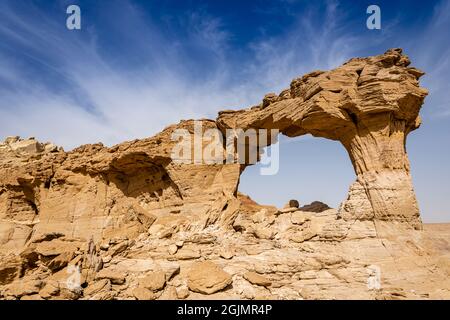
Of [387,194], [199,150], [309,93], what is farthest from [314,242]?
[199,150]

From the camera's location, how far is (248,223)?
1338 centimetres

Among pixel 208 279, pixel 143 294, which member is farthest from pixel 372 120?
pixel 143 294

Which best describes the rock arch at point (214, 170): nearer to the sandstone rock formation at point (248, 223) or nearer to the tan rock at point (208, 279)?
the sandstone rock formation at point (248, 223)

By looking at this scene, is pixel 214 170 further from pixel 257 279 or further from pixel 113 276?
pixel 113 276

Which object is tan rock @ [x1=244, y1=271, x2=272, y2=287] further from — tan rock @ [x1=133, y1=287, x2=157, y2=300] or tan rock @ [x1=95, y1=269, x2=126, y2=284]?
tan rock @ [x1=95, y1=269, x2=126, y2=284]

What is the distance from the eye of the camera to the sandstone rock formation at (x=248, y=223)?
29.2 ft

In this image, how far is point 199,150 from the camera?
15781mm

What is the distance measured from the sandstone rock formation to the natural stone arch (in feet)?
0.14

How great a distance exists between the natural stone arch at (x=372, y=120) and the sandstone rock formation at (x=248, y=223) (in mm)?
43

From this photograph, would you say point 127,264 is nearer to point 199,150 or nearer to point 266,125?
point 199,150

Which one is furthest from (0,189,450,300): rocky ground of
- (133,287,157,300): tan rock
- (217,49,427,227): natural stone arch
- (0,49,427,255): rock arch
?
(0,49,427,255): rock arch

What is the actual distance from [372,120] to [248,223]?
264 inches

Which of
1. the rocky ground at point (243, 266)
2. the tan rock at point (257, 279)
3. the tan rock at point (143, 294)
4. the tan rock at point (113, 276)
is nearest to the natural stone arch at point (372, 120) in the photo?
the rocky ground at point (243, 266)

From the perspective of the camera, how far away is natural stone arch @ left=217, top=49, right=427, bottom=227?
36.5 feet
